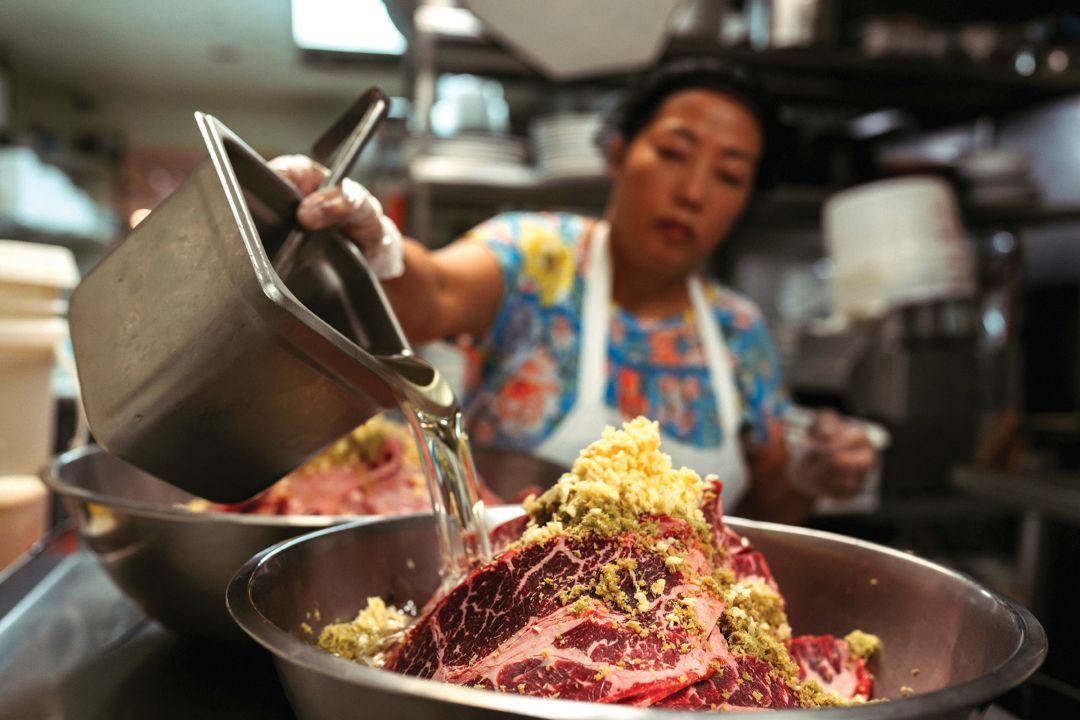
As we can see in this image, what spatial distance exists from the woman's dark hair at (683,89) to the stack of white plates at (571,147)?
1.88 ft

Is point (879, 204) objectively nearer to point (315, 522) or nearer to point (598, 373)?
point (598, 373)

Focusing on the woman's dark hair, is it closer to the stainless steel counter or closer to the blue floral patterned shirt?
the blue floral patterned shirt

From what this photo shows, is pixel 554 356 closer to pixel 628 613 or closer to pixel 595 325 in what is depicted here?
pixel 595 325

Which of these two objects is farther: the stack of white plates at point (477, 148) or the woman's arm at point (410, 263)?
the stack of white plates at point (477, 148)

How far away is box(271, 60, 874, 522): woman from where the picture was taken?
82.5 inches

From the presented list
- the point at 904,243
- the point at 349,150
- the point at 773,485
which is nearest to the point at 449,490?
the point at 349,150

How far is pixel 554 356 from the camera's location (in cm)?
218

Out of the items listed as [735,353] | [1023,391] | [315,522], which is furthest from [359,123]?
[1023,391]

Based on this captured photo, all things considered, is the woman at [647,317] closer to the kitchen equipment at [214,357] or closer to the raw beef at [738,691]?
the kitchen equipment at [214,357]

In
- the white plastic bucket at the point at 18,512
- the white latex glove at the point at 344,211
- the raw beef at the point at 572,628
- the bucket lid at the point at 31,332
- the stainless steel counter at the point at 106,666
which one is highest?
the white latex glove at the point at 344,211

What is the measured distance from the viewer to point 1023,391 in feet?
12.8

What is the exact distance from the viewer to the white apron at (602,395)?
2.10 m

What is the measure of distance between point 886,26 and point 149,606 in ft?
11.1

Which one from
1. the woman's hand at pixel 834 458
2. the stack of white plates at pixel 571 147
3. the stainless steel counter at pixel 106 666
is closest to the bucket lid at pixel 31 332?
the stainless steel counter at pixel 106 666
